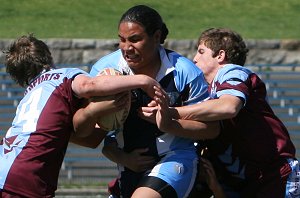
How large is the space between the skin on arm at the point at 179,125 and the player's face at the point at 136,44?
0.95 ft

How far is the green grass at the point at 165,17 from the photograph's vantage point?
1806 centimetres

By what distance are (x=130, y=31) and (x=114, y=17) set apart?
13949 millimetres

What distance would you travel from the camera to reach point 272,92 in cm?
1373

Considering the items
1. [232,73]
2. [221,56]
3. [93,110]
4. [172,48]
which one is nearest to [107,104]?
[93,110]

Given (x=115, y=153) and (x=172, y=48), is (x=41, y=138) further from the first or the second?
(x=172, y=48)

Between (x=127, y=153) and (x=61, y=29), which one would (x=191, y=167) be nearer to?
(x=127, y=153)

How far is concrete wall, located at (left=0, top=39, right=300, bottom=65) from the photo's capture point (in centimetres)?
1644

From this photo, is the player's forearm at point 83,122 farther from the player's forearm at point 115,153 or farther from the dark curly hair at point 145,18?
the dark curly hair at point 145,18

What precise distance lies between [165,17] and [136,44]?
13.8 meters

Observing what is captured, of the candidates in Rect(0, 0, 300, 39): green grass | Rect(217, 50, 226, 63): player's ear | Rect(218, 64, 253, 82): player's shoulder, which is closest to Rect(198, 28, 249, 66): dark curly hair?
Rect(217, 50, 226, 63): player's ear

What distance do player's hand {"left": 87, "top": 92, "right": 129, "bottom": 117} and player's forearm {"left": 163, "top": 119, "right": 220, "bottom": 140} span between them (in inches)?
11.2

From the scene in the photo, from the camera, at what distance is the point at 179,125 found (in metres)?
5.11

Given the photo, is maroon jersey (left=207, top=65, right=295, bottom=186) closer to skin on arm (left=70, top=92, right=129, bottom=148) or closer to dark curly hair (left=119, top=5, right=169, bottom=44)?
dark curly hair (left=119, top=5, right=169, bottom=44)

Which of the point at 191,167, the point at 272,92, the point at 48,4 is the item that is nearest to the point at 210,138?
the point at 191,167
